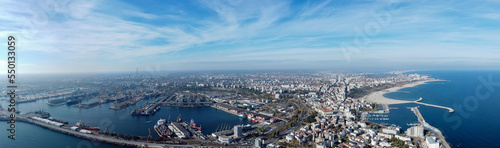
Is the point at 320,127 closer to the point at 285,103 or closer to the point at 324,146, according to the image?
the point at 324,146

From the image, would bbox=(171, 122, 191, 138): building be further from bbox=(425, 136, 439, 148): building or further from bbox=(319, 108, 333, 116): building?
bbox=(425, 136, 439, 148): building

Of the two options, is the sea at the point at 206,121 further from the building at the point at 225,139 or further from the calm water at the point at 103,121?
the building at the point at 225,139

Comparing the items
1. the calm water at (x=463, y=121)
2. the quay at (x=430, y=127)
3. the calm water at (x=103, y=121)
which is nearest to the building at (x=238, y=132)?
the calm water at (x=103, y=121)

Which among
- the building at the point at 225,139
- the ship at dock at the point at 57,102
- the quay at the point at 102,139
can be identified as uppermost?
the ship at dock at the point at 57,102

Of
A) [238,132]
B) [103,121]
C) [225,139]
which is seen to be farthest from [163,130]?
[103,121]

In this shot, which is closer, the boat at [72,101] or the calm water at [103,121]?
the calm water at [103,121]

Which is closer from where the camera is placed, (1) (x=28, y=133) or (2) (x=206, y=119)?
(1) (x=28, y=133)

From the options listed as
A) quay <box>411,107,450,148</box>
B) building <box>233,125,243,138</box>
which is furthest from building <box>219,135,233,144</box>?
quay <box>411,107,450,148</box>

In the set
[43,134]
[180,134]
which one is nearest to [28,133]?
[43,134]
